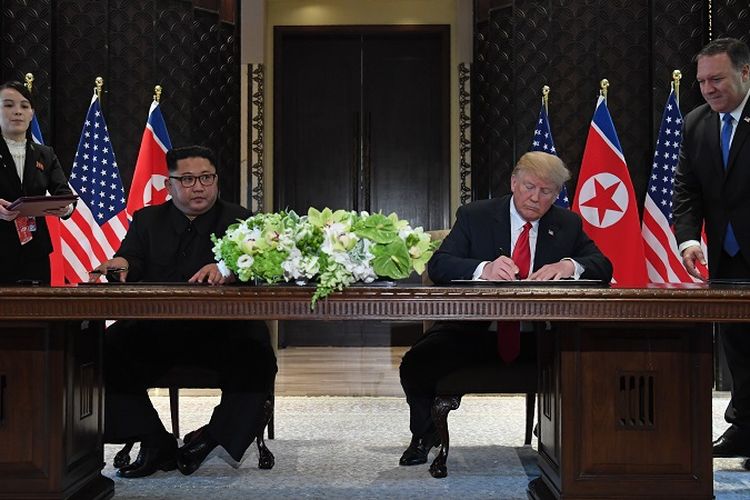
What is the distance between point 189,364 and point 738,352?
2.08 metres

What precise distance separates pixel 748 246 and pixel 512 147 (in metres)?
2.86

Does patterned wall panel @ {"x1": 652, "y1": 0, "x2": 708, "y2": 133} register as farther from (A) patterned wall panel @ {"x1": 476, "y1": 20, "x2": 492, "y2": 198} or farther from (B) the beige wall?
(B) the beige wall

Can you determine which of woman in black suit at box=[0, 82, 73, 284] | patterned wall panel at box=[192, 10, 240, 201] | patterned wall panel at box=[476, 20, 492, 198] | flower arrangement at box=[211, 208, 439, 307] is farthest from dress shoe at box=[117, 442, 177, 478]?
patterned wall panel at box=[476, 20, 492, 198]

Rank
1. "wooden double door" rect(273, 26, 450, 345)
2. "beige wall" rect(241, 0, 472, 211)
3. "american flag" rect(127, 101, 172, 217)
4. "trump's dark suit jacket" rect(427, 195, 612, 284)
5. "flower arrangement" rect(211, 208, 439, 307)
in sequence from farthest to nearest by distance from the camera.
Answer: "wooden double door" rect(273, 26, 450, 345), "beige wall" rect(241, 0, 472, 211), "american flag" rect(127, 101, 172, 217), "trump's dark suit jacket" rect(427, 195, 612, 284), "flower arrangement" rect(211, 208, 439, 307)

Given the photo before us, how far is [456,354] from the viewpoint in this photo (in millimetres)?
3086

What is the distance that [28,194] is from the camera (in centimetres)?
389

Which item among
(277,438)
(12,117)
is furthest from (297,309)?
(12,117)

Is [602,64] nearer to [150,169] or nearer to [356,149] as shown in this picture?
[150,169]

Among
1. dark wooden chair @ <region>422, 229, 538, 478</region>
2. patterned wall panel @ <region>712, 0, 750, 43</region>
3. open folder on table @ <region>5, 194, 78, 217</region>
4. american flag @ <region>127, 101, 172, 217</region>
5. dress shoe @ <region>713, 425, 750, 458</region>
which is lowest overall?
dress shoe @ <region>713, 425, 750, 458</region>

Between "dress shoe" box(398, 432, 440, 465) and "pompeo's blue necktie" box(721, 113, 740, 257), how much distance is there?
134 cm

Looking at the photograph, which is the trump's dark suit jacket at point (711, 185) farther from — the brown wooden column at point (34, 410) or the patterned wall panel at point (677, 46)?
the brown wooden column at point (34, 410)

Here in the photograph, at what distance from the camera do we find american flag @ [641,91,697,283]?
516 cm

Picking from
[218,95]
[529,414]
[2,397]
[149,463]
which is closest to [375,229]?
[2,397]

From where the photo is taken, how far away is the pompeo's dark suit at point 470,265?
10.1ft
